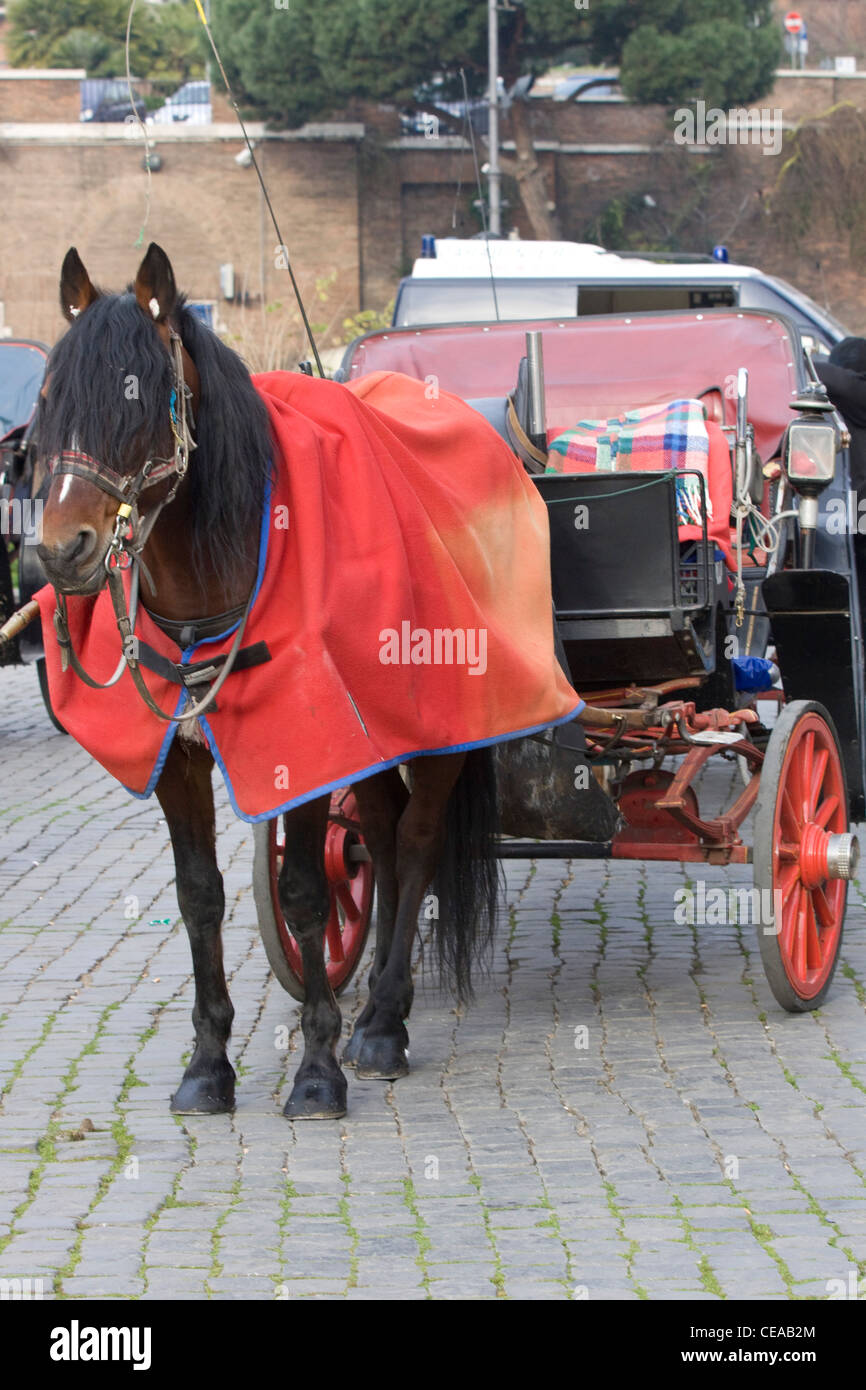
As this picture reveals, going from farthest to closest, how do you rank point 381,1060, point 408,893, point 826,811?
point 826,811, point 408,893, point 381,1060

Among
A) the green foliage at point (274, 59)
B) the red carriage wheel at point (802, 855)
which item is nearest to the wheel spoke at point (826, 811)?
the red carriage wheel at point (802, 855)

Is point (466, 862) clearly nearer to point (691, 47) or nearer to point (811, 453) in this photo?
point (811, 453)

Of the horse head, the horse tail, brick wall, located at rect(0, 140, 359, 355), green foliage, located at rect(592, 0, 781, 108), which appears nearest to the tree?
green foliage, located at rect(592, 0, 781, 108)

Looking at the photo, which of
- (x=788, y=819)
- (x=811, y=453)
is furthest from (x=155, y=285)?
(x=788, y=819)

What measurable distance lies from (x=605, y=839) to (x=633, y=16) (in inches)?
1372

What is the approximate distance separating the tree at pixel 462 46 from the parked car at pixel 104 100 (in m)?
3.35

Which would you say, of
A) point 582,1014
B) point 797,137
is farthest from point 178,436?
point 797,137

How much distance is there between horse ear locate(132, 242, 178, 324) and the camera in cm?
396

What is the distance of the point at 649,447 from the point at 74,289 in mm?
2136

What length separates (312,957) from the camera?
14.9 ft

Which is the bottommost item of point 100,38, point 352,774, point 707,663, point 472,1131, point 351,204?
point 472,1131

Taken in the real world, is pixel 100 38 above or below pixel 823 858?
above

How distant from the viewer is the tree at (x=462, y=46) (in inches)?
1414
